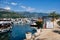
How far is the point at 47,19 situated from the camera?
35.0 meters

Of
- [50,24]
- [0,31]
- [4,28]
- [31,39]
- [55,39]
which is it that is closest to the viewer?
[55,39]

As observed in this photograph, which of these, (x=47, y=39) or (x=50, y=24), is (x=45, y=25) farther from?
(x=47, y=39)

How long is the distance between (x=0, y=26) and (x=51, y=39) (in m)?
27.4

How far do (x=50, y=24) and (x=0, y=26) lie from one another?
17161 millimetres

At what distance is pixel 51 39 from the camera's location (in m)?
22.5

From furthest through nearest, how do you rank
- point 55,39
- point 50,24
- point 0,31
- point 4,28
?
point 4,28 → point 0,31 → point 50,24 → point 55,39

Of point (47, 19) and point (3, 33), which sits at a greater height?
point (47, 19)

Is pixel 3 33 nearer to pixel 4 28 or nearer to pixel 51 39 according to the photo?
pixel 4 28

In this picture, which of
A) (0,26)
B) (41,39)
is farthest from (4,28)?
(41,39)

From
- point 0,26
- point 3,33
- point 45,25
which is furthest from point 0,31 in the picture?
point 45,25

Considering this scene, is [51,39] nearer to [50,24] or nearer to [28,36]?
[28,36]

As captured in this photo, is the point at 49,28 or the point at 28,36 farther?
the point at 49,28

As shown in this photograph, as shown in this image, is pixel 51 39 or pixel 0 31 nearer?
pixel 51 39

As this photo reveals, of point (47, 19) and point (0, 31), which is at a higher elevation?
point (47, 19)
